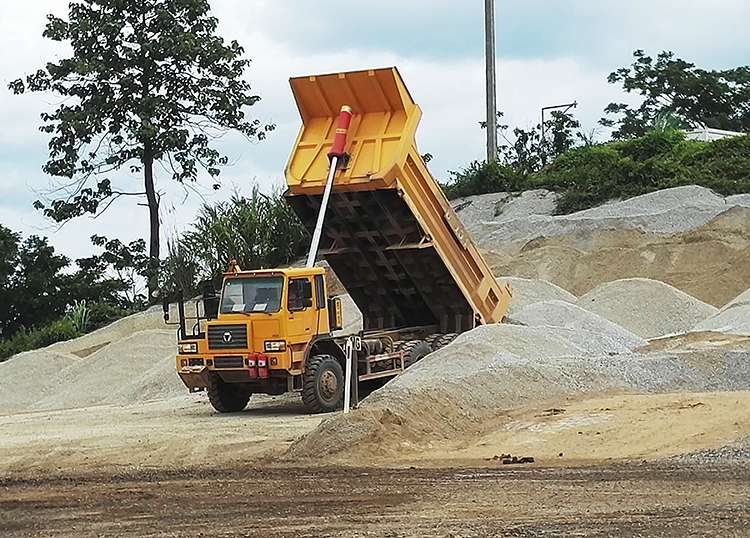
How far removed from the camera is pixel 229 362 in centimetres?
1923

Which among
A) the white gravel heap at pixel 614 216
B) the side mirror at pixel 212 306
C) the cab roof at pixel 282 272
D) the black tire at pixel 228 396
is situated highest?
the white gravel heap at pixel 614 216

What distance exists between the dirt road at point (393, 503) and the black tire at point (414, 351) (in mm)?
7576

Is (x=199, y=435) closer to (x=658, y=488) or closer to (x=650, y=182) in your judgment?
(x=658, y=488)

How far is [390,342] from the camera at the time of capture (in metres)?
21.0

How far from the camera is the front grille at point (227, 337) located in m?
19.2

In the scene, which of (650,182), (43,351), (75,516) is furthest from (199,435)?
(650,182)

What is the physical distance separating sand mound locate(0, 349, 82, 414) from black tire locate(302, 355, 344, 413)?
401 inches

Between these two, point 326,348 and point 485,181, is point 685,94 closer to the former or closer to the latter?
point 485,181

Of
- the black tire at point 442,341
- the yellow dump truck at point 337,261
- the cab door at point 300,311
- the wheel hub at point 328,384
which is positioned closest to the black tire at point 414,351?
the yellow dump truck at point 337,261

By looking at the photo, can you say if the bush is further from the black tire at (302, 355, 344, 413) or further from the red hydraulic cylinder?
the black tire at (302, 355, 344, 413)

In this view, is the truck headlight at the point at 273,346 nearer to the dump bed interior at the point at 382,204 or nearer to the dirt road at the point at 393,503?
the dump bed interior at the point at 382,204

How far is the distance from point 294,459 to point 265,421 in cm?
411

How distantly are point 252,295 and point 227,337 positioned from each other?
71 centimetres

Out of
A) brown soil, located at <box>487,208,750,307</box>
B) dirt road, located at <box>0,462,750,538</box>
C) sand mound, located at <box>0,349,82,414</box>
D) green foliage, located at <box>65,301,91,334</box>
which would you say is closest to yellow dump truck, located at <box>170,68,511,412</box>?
dirt road, located at <box>0,462,750,538</box>
